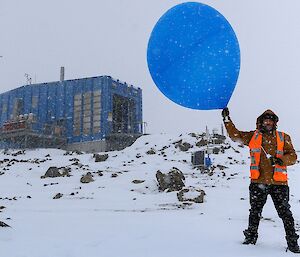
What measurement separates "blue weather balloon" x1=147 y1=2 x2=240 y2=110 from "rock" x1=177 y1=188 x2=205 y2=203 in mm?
4934

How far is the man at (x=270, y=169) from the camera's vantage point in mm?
4312

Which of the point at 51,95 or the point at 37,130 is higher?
the point at 51,95

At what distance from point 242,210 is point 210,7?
491 centimetres

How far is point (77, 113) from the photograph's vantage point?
29.1 m

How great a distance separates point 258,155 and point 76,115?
84.8 ft

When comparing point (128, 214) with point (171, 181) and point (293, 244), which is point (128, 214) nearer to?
point (293, 244)

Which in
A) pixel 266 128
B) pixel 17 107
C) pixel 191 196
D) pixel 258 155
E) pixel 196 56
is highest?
pixel 17 107

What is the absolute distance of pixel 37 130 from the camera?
1118 inches

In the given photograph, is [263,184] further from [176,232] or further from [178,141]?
[178,141]

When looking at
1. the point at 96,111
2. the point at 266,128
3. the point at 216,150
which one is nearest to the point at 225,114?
the point at 266,128

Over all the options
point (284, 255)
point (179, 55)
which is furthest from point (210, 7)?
point (284, 255)

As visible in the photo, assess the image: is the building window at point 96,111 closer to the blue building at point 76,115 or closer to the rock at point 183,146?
the blue building at point 76,115

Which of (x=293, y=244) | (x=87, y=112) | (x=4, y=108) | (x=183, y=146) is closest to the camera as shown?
(x=293, y=244)

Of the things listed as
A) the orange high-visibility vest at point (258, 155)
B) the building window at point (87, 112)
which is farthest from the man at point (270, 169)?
the building window at point (87, 112)
